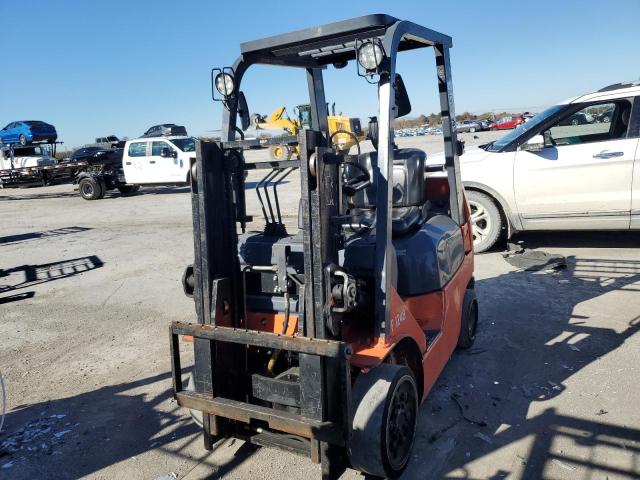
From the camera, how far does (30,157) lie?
27.0 m

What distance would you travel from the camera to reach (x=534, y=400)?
12.0ft

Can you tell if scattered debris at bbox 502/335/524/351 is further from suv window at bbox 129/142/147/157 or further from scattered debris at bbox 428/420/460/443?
suv window at bbox 129/142/147/157

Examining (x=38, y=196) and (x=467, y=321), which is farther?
(x=38, y=196)

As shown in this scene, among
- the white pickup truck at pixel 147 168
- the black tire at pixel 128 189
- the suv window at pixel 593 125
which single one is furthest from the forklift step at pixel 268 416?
the black tire at pixel 128 189

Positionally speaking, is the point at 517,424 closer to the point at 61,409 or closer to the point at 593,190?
the point at 61,409

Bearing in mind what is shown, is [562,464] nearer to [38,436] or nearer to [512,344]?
[512,344]

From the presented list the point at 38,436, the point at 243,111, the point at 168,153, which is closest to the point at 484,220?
the point at 243,111

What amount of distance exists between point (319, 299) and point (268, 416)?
62 centimetres

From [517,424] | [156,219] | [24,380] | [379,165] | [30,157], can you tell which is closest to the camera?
[379,165]

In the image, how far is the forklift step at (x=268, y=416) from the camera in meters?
2.42

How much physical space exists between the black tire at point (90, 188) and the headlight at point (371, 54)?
17.8m

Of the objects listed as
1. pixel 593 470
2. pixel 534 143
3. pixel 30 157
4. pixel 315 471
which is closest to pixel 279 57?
pixel 315 471


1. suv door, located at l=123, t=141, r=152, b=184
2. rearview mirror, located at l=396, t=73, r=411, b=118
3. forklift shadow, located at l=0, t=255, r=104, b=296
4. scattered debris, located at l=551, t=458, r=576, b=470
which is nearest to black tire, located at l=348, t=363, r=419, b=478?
scattered debris, located at l=551, t=458, r=576, b=470

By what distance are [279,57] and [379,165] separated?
1489 millimetres
